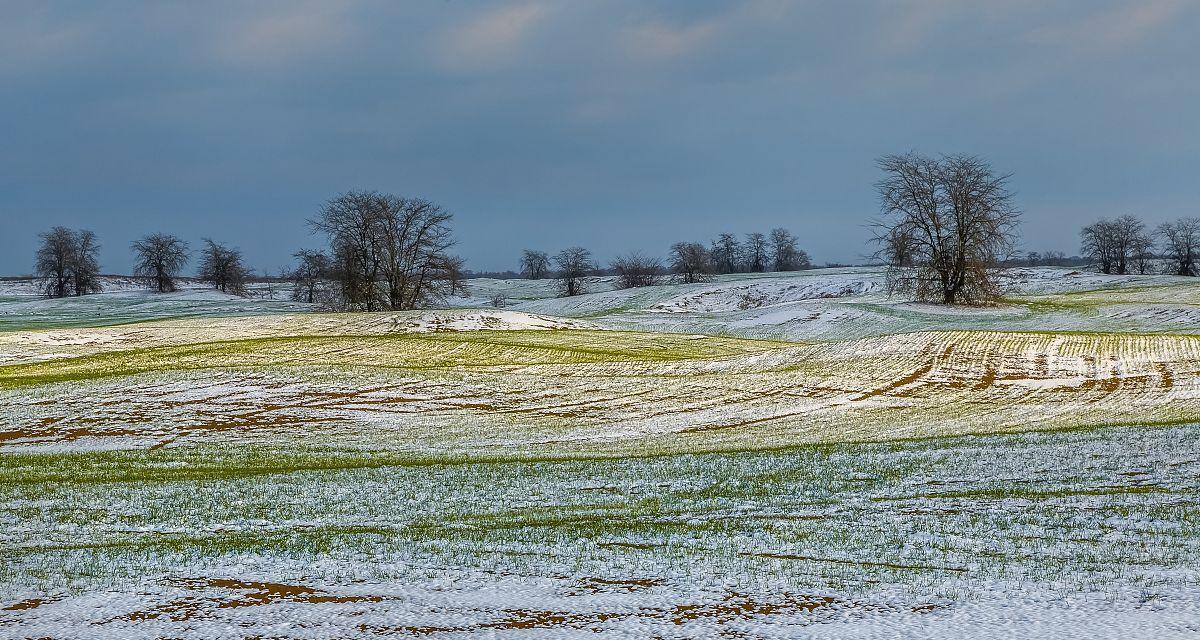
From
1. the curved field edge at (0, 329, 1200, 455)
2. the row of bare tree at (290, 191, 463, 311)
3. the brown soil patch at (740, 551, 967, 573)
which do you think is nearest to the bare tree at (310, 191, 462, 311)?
the row of bare tree at (290, 191, 463, 311)

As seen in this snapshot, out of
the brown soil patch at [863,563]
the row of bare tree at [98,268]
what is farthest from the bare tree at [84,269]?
the brown soil patch at [863,563]

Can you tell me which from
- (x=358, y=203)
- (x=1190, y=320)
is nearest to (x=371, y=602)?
(x=1190, y=320)

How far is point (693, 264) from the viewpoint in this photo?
126 metres

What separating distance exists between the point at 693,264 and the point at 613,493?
370 feet

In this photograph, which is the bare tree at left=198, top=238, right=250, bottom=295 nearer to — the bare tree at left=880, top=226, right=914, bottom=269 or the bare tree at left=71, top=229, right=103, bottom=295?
the bare tree at left=71, top=229, right=103, bottom=295

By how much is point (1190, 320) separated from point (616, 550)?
4885 centimetres

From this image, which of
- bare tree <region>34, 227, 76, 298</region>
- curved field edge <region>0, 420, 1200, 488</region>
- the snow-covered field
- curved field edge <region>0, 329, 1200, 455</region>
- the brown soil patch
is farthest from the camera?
bare tree <region>34, 227, 76, 298</region>

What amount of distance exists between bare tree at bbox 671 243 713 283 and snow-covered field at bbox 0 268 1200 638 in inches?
3499

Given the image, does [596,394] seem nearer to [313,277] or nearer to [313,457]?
[313,457]

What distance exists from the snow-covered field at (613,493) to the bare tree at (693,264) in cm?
8888

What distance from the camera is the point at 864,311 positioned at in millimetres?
59906

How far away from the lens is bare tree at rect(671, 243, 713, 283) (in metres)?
126

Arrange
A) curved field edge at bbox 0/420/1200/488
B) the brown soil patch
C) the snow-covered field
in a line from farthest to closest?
1. curved field edge at bbox 0/420/1200/488
2. the brown soil patch
3. the snow-covered field

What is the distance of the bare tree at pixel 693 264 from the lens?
413ft
